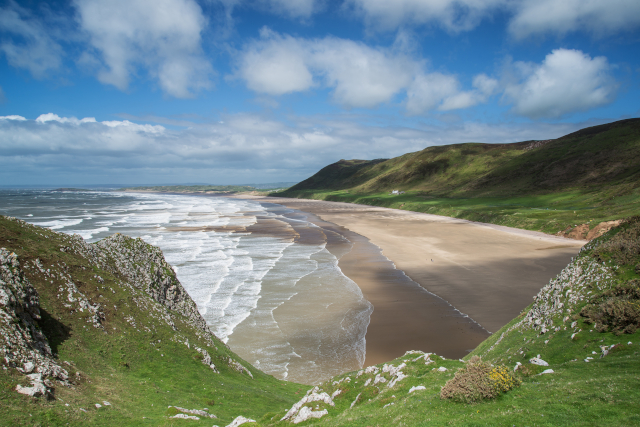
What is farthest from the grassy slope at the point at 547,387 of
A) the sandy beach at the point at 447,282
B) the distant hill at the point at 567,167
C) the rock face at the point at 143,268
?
the distant hill at the point at 567,167

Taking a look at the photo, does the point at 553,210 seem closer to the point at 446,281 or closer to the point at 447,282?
the point at 446,281

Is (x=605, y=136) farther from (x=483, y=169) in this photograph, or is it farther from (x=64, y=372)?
(x=64, y=372)

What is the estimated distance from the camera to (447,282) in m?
37.6

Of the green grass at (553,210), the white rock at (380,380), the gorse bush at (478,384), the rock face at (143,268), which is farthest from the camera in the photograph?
the green grass at (553,210)

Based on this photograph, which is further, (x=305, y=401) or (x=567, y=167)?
(x=567, y=167)

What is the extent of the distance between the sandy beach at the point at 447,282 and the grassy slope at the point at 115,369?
998 centimetres

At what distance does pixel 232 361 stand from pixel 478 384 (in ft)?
38.9

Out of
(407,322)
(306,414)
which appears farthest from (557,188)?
(306,414)

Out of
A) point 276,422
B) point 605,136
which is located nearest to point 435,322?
point 276,422

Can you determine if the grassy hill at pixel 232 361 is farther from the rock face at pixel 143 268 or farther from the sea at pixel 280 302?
the sea at pixel 280 302

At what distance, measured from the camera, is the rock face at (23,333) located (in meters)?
9.66

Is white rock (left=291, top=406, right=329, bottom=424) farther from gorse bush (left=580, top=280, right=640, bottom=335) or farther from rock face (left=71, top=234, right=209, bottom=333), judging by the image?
gorse bush (left=580, top=280, right=640, bottom=335)

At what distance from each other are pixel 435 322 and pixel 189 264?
30.0 metres

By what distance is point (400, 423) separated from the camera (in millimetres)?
9742
